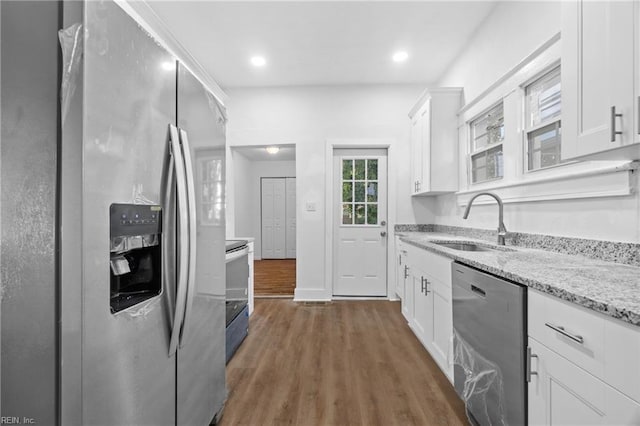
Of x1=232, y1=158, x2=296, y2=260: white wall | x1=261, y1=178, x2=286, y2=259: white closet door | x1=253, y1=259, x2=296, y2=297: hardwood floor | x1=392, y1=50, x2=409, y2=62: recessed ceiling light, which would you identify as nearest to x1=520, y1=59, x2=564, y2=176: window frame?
x1=392, y1=50, x2=409, y2=62: recessed ceiling light

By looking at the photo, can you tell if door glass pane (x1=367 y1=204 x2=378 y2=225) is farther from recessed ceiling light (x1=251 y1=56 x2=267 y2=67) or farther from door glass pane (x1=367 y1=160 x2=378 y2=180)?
recessed ceiling light (x1=251 y1=56 x2=267 y2=67)

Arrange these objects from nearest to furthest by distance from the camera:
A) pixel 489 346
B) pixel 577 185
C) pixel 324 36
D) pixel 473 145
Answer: pixel 489 346, pixel 577 185, pixel 324 36, pixel 473 145

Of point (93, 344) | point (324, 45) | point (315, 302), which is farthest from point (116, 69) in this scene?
point (315, 302)

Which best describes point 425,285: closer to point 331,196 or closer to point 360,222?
point 360,222

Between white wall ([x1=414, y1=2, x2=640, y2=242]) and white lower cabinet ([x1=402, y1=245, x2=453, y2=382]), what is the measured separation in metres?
0.70

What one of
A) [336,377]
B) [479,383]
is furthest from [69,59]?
Result: [336,377]

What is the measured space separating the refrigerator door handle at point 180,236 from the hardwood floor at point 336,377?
89 centimetres

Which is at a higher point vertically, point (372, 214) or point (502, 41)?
point (502, 41)

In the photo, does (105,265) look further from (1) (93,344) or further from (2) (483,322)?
(2) (483,322)

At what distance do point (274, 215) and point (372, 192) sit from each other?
4.24 meters

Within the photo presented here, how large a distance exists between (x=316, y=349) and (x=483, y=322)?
1.50m

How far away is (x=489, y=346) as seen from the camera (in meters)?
1.27

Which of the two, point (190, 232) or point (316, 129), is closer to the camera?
point (190, 232)

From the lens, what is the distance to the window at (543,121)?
1850 mm
